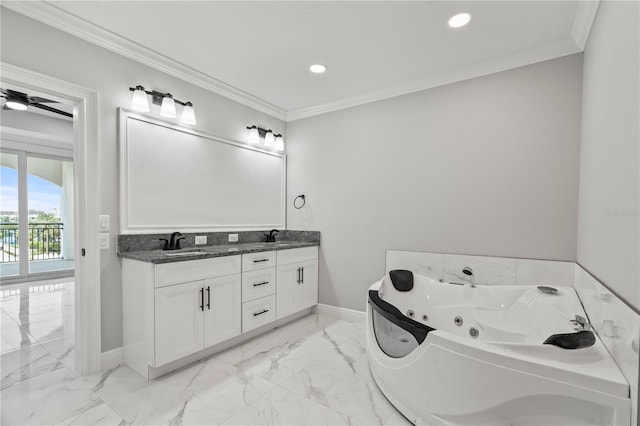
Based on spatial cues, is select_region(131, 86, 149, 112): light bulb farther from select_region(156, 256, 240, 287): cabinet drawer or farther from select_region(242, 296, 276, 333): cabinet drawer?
select_region(242, 296, 276, 333): cabinet drawer

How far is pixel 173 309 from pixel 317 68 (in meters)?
2.33

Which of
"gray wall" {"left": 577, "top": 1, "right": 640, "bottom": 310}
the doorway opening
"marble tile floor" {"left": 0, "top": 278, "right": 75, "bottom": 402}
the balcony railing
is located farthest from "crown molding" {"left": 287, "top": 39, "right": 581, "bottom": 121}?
the balcony railing

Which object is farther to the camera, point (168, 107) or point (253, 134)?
point (253, 134)

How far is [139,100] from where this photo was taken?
7.62 feet

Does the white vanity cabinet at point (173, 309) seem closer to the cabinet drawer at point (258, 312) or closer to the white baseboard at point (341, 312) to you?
the cabinet drawer at point (258, 312)

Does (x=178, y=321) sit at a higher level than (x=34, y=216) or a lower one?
lower

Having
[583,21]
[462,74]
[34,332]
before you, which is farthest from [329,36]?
[34,332]

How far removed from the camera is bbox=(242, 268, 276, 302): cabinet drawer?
2.71 m

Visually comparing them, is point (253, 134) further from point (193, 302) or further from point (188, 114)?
point (193, 302)

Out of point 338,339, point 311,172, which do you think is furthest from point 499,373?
point 311,172

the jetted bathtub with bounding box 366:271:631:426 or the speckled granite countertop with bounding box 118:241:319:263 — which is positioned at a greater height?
the speckled granite countertop with bounding box 118:241:319:263

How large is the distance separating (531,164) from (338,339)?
2.28m

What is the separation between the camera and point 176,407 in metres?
1.78

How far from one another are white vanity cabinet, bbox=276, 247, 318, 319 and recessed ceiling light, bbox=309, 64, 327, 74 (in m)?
1.80
